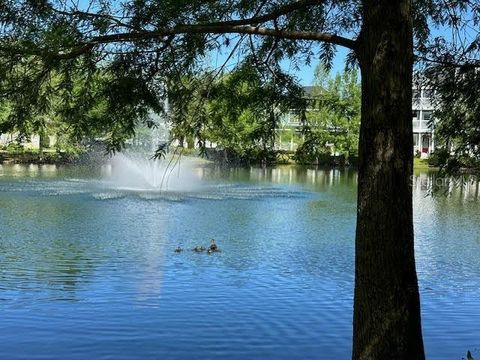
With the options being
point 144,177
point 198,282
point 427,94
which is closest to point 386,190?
point 427,94

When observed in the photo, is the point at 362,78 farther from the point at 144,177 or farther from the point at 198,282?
the point at 144,177

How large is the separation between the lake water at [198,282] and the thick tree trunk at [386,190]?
343cm

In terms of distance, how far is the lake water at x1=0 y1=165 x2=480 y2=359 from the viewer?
7.30 meters

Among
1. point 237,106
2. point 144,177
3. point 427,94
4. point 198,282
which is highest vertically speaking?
point 427,94

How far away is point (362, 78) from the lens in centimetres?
371

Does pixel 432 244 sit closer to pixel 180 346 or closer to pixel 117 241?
pixel 117 241

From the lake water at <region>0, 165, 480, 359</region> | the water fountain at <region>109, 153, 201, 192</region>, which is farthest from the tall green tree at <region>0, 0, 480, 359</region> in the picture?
the water fountain at <region>109, 153, 201, 192</region>

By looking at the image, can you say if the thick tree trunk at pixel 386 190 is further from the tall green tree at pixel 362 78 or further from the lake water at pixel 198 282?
the lake water at pixel 198 282

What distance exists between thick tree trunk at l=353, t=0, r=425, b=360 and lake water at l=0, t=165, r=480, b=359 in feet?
11.3

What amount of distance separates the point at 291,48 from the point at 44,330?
4426 millimetres

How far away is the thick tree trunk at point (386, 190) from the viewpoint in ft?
11.7

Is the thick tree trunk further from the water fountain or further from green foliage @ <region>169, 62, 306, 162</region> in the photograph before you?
the water fountain

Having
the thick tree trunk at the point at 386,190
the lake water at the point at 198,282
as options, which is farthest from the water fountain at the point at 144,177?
the thick tree trunk at the point at 386,190

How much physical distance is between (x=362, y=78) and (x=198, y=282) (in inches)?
276
